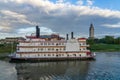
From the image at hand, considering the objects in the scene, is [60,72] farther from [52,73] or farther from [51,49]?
[51,49]

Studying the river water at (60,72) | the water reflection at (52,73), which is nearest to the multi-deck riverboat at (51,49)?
the river water at (60,72)

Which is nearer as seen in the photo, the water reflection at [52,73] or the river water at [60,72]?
the river water at [60,72]

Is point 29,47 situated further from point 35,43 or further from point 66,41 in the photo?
point 66,41

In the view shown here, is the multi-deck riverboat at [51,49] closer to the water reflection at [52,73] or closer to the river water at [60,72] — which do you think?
the river water at [60,72]

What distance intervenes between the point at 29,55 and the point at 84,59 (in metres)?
19.7

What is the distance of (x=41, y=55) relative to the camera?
87.6 m

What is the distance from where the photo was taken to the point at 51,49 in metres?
89.0

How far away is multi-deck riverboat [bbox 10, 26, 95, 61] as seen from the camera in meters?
86.4

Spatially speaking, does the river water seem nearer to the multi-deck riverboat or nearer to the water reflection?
the water reflection

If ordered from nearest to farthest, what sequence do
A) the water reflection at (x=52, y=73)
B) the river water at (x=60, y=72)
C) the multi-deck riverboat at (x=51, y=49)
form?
the river water at (x=60, y=72)
the water reflection at (x=52, y=73)
the multi-deck riverboat at (x=51, y=49)

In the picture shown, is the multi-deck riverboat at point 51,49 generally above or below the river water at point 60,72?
above

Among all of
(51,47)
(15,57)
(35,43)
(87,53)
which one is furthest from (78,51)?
(15,57)

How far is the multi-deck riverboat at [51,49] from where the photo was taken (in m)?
86.4

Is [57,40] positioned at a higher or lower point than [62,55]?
higher
